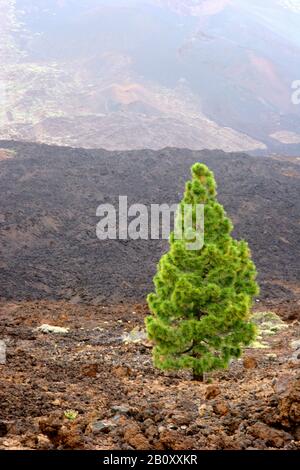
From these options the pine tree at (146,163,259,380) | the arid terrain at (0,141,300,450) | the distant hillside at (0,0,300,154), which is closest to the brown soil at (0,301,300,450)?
the arid terrain at (0,141,300,450)

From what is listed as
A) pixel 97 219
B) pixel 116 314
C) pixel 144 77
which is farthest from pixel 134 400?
pixel 144 77

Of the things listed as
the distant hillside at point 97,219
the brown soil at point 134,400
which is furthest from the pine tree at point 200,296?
the distant hillside at point 97,219

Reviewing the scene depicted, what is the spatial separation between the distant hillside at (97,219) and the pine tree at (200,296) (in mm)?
13988

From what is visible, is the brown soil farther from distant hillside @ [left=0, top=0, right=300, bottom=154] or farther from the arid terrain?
distant hillside @ [left=0, top=0, right=300, bottom=154]

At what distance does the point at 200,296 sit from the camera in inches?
392

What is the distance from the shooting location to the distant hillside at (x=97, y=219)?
26.2 m

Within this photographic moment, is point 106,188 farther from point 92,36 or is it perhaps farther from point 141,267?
point 92,36

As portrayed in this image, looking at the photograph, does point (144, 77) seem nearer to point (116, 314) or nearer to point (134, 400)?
point (116, 314)

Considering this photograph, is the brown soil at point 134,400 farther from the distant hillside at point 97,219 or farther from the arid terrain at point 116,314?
the distant hillside at point 97,219

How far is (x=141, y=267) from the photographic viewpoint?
28.2 m

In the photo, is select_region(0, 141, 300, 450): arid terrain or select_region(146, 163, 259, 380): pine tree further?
select_region(146, 163, 259, 380): pine tree

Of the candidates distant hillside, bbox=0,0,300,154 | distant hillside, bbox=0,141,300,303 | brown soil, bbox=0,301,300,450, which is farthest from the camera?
distant hillside, bbox=0,0,300,154

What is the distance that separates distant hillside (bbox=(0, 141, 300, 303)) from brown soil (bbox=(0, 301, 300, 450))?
33.1 ft

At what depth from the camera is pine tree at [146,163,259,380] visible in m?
10.0
